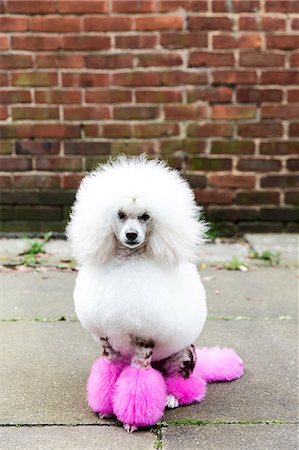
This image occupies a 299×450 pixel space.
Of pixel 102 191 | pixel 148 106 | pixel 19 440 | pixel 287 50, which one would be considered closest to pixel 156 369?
pixel 19 440

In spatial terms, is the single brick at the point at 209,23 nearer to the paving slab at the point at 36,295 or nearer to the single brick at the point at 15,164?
the single brick at the point at 15,164

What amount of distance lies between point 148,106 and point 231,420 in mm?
3083

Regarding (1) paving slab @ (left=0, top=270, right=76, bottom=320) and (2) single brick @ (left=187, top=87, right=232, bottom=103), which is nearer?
(1) paving slab @ (left=0, top=270, right=76, bottom=320)

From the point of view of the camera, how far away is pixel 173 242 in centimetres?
226

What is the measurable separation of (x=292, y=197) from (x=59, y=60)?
216 centimetres

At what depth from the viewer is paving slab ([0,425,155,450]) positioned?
215cm

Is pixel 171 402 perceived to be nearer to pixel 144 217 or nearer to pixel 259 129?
pixel 144 217

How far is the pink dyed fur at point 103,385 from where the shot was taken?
2340 millimetres

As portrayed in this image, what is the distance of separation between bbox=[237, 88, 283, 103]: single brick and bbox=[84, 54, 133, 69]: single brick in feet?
2.95

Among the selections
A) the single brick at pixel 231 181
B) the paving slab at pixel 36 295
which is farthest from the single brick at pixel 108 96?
the paving slab at pixel 36 295

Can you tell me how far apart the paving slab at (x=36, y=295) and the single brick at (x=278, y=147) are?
6.17ft

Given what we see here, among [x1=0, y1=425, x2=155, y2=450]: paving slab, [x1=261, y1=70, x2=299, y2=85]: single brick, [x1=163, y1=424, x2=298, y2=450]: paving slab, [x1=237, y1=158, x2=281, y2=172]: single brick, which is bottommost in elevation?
[x1=163, y1=424, x2=298, y2=450]: paving slab

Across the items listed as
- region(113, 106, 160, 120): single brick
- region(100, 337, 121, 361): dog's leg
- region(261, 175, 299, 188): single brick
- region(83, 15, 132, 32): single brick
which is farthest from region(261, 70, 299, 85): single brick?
region(100, 337, 121, 361): dog's leg

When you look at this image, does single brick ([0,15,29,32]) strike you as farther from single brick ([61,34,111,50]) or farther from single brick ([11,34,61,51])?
single brick ([61,34,111,50])
